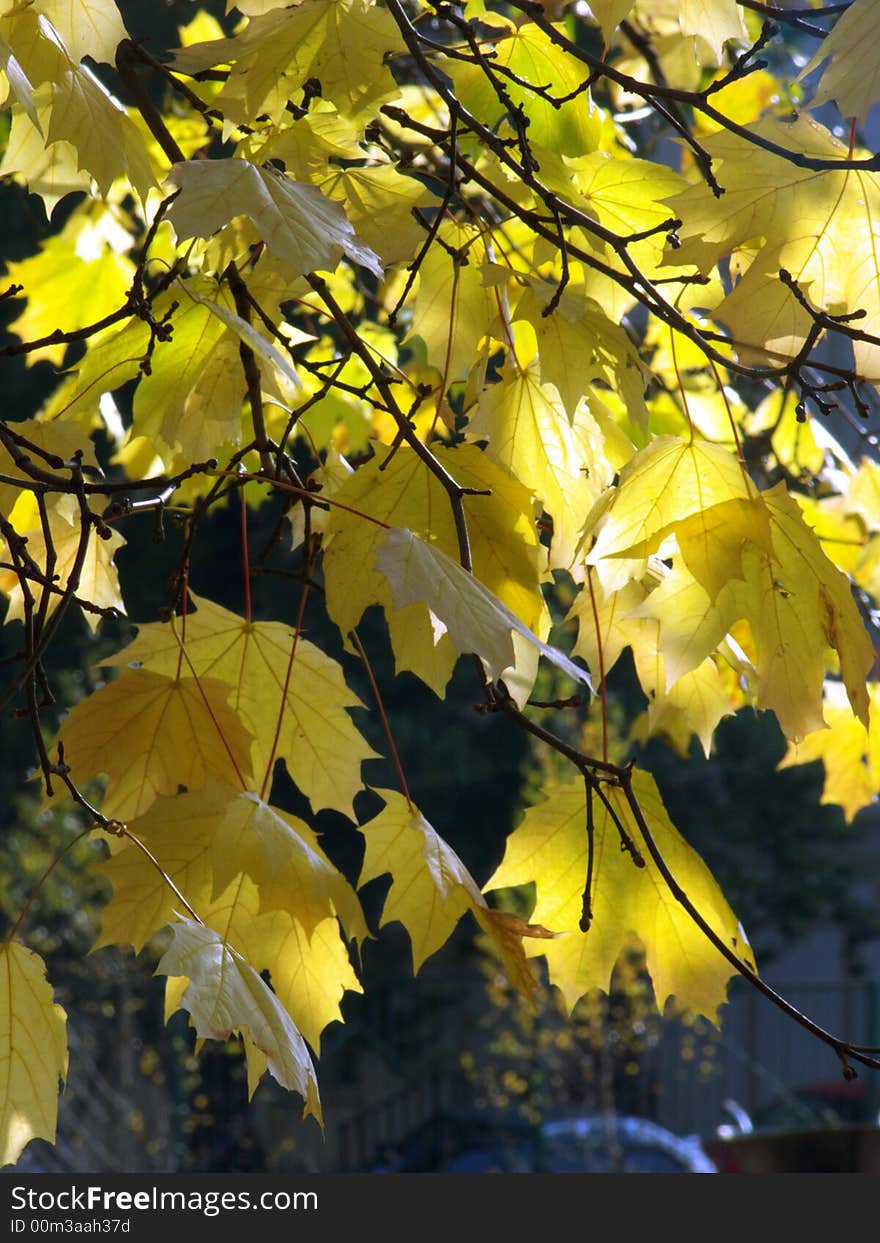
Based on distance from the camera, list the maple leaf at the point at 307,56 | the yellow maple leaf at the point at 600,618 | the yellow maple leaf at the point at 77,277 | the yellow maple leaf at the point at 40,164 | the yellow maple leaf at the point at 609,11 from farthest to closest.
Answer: the yellow maple leaf at the point at 77,277 → the yellow maple leaf at the point at 40,164 → the yellow maple leaf at the point at 600,618 → the maple leaf at the point at 307,56 → the yellow maple leaf at the point at 609,11

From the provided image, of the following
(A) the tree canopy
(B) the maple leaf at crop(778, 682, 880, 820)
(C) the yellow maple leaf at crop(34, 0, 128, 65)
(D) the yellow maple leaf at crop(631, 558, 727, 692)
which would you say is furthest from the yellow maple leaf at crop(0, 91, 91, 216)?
(B) the maple leaf at crop(778, 682, 880, 820)

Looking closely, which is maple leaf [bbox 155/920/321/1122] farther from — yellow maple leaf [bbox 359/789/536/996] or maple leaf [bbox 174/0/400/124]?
maple leaf [bbox 174/0/400/124]

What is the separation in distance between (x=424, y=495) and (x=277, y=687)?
265 millimetres

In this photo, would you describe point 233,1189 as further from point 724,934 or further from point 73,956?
point 73,956

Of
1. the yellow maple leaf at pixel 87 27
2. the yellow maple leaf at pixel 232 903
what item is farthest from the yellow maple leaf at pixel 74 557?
the yellow maple leaf at pixel 87 27

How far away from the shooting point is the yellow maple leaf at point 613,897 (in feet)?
4.32

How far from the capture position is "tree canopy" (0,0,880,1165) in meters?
1.05

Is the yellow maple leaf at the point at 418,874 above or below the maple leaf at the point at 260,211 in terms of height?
below

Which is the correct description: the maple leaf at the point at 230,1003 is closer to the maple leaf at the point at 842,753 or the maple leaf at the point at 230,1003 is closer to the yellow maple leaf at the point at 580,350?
the yellow maple leaf at the point at 580,350

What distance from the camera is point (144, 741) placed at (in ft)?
4.06

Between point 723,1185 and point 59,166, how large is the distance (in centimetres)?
157

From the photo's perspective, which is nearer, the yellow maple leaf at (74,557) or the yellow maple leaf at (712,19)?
the yellow maple leaf at (712,19)

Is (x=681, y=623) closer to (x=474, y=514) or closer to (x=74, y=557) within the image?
(x=474, y=514)

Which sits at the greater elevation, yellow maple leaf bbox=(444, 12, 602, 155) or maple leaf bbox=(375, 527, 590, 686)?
yellow maple leaf bbox=(444, 12, 602, 155)
